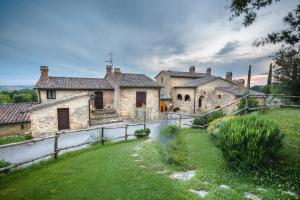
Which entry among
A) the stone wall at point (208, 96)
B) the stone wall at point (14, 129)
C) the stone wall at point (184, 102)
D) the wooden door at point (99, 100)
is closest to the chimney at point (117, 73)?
the wooden door at point (99, 100)

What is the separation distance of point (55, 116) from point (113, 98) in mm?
8003

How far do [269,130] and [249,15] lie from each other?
10.9ft

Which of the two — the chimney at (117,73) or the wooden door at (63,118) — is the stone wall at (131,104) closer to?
the chimney at (117,73)

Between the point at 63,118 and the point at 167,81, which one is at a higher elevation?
the point at 167,81

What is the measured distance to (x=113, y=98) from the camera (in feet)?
69.6

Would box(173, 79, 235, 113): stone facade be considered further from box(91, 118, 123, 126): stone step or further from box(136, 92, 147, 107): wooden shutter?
box(91, 118, 123, 126): stone step

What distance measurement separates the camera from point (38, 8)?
32.3 feet

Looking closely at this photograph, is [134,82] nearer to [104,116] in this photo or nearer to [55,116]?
[104,116]

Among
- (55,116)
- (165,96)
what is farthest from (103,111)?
(165,96)

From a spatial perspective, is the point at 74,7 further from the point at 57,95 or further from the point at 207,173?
the point at 207,173

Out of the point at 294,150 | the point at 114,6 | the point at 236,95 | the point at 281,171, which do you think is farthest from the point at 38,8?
the point at 236,95

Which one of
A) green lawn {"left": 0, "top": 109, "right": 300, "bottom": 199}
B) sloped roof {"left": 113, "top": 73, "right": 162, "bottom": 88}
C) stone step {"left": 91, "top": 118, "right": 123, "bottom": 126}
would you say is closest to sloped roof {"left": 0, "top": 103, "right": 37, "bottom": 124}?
stone step {"left": 91, "top": 118, "right": 123, "bottom": 126}

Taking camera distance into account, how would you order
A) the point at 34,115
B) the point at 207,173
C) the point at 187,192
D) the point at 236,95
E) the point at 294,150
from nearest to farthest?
the point at 187,192 → the point at 207,173 → the point at 294,150 → the point at 34,115 → the point at 236,95

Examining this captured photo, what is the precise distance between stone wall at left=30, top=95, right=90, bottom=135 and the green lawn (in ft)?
29.0
